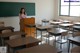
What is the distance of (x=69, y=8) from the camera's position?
8664 mm

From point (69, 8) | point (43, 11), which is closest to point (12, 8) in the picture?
point (43, 11)

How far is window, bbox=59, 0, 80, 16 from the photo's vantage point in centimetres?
830

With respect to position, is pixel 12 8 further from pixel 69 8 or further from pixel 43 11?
pixel 69 8

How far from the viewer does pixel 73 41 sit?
3.47m

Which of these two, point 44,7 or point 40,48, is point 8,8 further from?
point 40,48

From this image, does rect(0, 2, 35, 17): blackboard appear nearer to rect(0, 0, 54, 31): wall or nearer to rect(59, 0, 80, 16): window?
rect(0, 0, 54, 31): wall

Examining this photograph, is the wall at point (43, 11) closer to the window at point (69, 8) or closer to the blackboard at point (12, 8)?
the blackboard at point (12, 8)

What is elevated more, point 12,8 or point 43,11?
point 12,8

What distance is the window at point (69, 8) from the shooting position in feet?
27.2

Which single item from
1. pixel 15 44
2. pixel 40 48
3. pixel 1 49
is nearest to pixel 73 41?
pixel 40 48

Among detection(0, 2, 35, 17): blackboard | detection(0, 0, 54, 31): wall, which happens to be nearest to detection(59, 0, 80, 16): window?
detection(0, 0, 54, 31): wall

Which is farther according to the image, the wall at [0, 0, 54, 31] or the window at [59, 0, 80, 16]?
the window at [59, 0, 80, 16]

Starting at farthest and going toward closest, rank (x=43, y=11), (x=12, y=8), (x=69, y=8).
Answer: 1. (x=43, y=11)
2. (x=69, y=8)
3. (x=12, y=8)

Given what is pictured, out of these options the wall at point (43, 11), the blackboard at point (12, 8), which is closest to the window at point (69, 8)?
the wall at point (43, 11)
